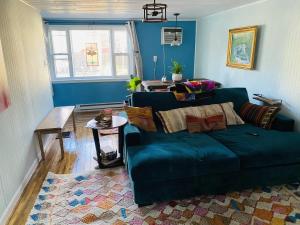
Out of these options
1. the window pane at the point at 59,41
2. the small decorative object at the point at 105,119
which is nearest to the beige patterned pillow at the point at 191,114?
the small decorative object at the point at 105,119

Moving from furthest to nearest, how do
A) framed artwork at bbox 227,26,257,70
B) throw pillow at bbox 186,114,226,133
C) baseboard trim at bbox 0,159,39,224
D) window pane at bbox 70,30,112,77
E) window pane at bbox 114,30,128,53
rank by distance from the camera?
window pane at bbox 114,30,128,53, window pane at bbox 70,30,112,77, framed artwork at bbox 227,26,257,70, throw pillow at bbox 186,114,226,133, baseboard trim at bbox 0,159,39,224

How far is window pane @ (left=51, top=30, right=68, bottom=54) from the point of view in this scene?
16.5 ft

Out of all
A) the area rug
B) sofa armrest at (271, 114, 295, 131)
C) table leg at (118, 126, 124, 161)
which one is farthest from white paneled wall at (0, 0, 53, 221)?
sofa armrest at (271, 114, 295, 131)

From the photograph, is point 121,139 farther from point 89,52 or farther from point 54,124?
point 89,52

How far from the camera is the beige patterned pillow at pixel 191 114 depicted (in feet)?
9.18

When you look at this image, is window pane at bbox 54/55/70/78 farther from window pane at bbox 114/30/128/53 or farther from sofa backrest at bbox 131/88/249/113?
sofa backrest at bbox 131/88/249/113

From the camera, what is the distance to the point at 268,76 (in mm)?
3230

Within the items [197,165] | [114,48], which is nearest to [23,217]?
[197,165]

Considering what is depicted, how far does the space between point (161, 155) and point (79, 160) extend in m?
1.45

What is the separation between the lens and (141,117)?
107 inches

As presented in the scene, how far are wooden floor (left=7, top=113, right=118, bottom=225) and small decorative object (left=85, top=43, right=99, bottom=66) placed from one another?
5.82ft

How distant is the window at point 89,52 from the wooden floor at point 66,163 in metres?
1.62

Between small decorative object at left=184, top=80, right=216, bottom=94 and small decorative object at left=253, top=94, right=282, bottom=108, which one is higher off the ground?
small decorative object at left=184, top=80, right=216, bottom=94

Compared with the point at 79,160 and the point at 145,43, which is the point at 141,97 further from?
the point at 145,43
